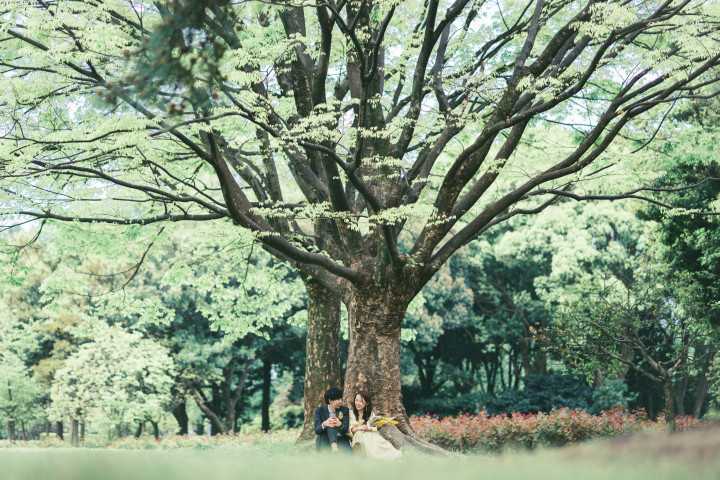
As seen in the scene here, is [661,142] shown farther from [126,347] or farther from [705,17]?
[126,347]

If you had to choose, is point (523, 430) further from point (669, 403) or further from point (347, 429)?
Answer: point (347, 429)

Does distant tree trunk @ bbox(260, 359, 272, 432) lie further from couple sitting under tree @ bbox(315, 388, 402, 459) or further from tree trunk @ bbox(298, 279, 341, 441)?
couple sitting under tree @ bbox(315, 388, 402, 459)

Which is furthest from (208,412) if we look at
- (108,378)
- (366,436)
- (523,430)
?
(366,436)

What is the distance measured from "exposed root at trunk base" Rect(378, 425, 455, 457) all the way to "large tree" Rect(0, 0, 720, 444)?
132 mm

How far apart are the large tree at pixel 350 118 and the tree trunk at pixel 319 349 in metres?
0.04

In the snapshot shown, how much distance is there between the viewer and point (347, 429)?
7809 millimetres

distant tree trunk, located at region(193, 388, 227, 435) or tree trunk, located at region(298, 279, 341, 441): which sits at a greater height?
tree trunk, located at region(298, 279, 341, 441)

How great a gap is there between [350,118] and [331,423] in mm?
5782

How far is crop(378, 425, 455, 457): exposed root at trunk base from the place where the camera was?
9406 millimetres

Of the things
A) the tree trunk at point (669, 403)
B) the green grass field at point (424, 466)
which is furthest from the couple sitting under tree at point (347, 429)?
the tree trunk at point (669, 403)

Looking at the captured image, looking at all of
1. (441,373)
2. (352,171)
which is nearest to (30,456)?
(352,171)

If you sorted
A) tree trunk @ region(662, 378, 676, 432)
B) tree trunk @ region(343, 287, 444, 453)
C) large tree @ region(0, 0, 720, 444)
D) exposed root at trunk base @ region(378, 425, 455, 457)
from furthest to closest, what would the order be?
1. tree trunk @ region(662, 378, 676, 432)
2. tree trunk @ region(343, 287, 444, 453)
3. exposed root at trunk base @ region(378, 425, 455, 457)
4. large tree @ region(0, 0, 720, 444)

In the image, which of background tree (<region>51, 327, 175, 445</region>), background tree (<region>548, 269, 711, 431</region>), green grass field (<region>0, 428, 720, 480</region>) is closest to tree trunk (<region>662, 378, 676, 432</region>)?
background tree (<region>548, 269, 711, 431</region>)

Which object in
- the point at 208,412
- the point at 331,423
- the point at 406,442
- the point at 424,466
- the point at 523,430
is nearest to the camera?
the point at 424,466
